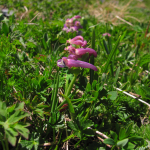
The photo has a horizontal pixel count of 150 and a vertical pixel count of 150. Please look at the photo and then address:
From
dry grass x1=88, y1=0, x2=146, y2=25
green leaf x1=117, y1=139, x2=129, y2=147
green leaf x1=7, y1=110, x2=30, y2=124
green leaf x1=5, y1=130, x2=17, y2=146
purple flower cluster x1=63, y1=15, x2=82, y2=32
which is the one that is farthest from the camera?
dry grass x1=88, y1=0, x2=146, y2=25

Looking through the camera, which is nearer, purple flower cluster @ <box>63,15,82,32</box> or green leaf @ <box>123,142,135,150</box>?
green leaf @ <box>123,142,135,150</box>

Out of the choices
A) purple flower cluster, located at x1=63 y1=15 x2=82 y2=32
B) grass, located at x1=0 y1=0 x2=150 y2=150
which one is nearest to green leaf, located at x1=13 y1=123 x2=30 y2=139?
grass, located at x1=0 y1=0 x2=150 y2=150

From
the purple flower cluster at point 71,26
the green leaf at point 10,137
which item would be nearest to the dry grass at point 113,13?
the purple flower cluster at point 71,26

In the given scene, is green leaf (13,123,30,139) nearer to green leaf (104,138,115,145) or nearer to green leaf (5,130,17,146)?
green leaf (5,130,17,146)

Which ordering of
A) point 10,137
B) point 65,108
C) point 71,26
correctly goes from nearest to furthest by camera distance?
point 10,137 < point 65,108 < point 71,26

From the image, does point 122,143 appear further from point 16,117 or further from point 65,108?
point 16,117

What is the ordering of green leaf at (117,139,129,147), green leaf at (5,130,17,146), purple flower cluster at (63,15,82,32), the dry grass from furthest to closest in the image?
the dry grass, purple flower cluster at (63,15,82,32), green leaf at (117,139,129,147), green leaf at (5,130,17,146)

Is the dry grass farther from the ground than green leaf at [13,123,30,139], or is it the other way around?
the dry grass

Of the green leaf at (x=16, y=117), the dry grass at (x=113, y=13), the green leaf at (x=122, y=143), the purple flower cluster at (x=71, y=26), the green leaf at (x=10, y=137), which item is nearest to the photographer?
the green leaf at (x=10, y=137)

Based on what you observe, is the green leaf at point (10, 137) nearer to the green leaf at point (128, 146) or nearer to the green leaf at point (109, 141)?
the green leaf at point (109, 141)

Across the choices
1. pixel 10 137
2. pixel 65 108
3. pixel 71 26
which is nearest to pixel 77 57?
pixel 65 108

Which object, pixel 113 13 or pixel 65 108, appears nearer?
pixel 65 108

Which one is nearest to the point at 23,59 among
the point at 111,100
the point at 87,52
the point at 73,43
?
the point at 73,43
